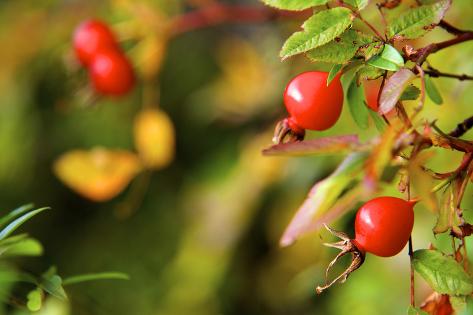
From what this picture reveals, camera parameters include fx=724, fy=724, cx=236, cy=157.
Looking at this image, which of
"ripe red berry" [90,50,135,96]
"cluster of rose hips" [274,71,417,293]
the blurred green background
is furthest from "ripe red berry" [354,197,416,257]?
"ripe red berry" [90,50,135,96]

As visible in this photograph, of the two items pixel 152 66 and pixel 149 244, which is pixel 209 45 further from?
pixel 152 66

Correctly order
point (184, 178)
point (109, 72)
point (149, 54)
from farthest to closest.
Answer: point (184, 178) → point (149, 54) → point (109, 72)

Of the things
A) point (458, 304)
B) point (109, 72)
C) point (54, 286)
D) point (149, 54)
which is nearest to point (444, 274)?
point (458, 304)

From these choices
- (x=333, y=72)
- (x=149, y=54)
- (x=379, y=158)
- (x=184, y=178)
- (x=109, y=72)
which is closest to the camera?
(x=379, y=158)

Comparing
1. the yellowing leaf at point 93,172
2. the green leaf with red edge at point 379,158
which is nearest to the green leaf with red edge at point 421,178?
the green leaf with red edge at point 379,158

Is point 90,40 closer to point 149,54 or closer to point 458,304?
point 149,54

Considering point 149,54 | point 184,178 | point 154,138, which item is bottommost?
point 184,178

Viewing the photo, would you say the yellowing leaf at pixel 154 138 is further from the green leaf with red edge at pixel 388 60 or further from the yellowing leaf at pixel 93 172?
the green leaf with red edge at pixel 388 60
